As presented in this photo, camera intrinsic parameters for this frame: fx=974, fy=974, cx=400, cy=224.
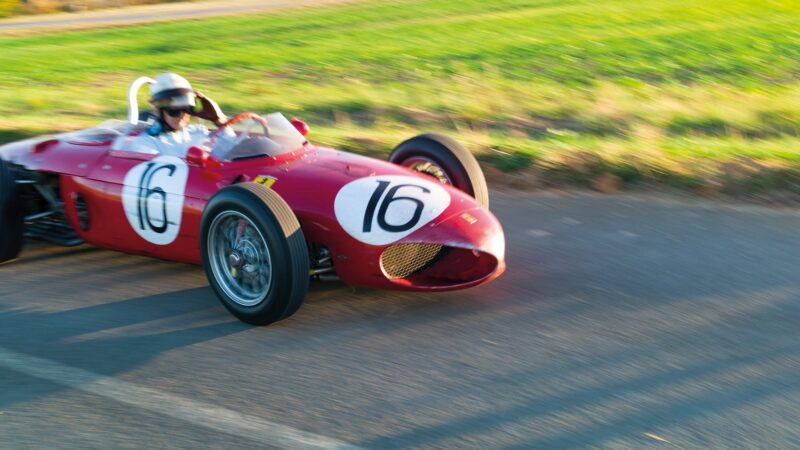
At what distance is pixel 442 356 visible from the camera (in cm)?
477

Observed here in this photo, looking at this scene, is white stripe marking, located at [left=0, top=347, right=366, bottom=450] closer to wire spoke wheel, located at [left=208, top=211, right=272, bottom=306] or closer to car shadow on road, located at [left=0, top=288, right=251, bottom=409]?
car shadow on road, located at [left=0, top=288, right=251, bottom=409]

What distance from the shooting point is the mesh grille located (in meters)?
5.34

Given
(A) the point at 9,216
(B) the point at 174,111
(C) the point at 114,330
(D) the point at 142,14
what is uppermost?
(B) the point at 174,111

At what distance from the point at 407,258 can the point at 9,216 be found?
279 centimetres

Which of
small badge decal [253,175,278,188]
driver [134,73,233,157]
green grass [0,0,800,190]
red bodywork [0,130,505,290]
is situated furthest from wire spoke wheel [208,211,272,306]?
green grass [0,0,800,190]

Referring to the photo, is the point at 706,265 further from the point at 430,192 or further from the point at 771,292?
the point at 430,192

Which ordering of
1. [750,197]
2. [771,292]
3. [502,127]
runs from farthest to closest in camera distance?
[502,127]
[750,197]
[771,292]

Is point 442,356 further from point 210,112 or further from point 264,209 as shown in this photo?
point 210,112

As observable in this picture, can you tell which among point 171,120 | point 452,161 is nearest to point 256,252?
point 452,161

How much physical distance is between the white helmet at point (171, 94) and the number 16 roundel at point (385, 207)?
66.7 inches

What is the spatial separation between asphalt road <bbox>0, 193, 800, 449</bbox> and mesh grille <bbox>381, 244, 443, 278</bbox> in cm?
20

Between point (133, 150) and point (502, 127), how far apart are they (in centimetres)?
603

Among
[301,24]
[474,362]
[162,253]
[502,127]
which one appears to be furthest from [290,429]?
[301,24]

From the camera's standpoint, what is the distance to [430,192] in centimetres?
556
